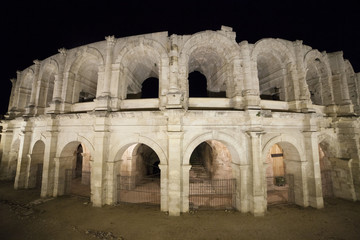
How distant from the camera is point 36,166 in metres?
10.5

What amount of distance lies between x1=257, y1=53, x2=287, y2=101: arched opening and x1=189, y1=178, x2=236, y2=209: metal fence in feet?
20.9

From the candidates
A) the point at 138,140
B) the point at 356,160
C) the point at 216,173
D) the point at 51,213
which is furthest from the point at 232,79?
the point at 51,213

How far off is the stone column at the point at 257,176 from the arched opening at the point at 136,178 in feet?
17.4

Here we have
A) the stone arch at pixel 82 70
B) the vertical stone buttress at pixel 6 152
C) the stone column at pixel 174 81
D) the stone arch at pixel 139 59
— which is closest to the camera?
the stone column at pixel 174 81

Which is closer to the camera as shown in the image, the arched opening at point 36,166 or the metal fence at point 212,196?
the metal fence at point 212,196

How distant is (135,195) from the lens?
9.98m

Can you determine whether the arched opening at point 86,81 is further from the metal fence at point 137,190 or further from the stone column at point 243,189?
the stone column at point 243,189

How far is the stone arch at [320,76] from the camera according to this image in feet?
30.9

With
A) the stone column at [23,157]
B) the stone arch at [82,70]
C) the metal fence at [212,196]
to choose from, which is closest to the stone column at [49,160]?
the stone arch at [82,70]

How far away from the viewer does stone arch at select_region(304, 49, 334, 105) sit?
371 inches

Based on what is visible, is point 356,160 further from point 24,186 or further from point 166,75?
point 24,186

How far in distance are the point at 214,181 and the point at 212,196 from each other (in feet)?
5.81

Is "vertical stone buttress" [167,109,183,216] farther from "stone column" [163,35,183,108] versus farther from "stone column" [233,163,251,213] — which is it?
"stone column" [233,163,251,213]

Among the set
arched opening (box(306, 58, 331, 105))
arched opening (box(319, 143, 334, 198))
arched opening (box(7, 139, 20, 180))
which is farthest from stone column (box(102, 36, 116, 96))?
arched opening (box(319, 143, 334, 198))
